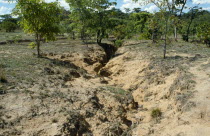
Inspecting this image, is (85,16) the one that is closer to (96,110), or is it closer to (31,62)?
(31,62)

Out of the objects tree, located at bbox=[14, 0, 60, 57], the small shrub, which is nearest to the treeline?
tree, located at bbox=[14, 0, 60, 57]

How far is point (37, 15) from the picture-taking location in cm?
1484

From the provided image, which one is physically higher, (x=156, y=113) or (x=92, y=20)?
(x=92, y=20)

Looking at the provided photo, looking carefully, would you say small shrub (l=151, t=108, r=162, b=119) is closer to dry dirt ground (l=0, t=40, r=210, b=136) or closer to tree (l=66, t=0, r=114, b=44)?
dry dirt ground (l=0, t=40, r=210, b=136)

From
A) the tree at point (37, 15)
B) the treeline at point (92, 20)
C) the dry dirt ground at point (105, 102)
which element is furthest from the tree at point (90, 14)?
the dry dirt ground at point (105, 102)

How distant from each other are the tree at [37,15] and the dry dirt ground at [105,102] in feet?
9.97

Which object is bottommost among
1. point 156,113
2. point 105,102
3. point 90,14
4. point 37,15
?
point 156,113

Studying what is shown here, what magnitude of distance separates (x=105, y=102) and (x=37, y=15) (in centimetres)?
960

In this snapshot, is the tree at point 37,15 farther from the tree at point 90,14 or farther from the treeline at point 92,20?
the tree at point 90,14

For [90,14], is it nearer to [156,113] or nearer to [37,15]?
[37,15]

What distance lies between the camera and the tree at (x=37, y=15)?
1452 centimetres

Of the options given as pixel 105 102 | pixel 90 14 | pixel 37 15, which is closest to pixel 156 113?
pixel 105 102

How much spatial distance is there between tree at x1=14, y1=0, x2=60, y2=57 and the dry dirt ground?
3.04 m

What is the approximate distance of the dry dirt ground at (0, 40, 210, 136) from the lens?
6.73 metres
